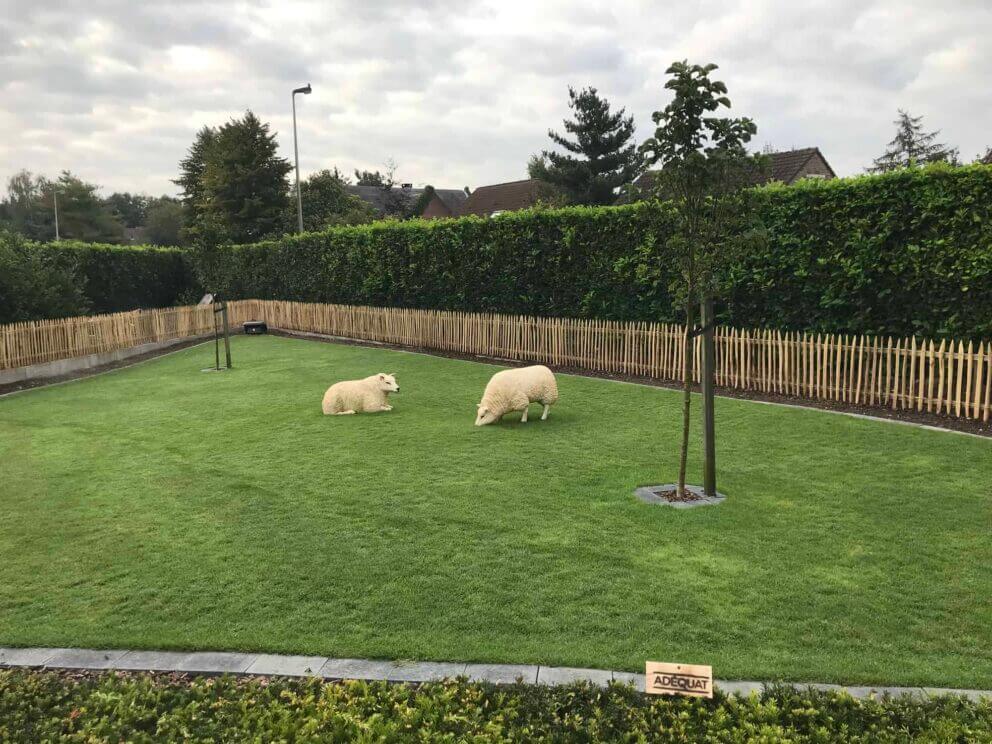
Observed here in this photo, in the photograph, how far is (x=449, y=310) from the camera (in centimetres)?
2108

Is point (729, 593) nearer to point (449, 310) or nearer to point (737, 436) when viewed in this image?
point (737, 436)

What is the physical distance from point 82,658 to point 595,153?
38055mm

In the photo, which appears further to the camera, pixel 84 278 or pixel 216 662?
pixel 84 278

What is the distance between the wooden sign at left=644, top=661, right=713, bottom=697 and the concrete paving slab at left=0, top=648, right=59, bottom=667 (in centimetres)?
385

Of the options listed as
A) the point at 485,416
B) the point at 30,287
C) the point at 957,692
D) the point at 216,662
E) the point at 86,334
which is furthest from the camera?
the point at 86,334

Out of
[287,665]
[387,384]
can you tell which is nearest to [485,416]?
[387,384]

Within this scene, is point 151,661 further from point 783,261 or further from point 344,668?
point 783,261

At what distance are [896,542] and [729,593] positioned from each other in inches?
76.2

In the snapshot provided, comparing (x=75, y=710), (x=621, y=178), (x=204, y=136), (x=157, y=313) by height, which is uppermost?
(x=204, y=136)

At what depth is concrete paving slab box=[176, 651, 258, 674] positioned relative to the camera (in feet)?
13.8

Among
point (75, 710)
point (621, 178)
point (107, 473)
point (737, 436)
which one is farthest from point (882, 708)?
point (621, 178)

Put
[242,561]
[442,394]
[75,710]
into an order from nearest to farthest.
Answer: [75,710]
[242,561]
[442,394]

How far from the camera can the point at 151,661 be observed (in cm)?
433

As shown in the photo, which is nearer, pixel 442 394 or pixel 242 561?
pixel 242 561
